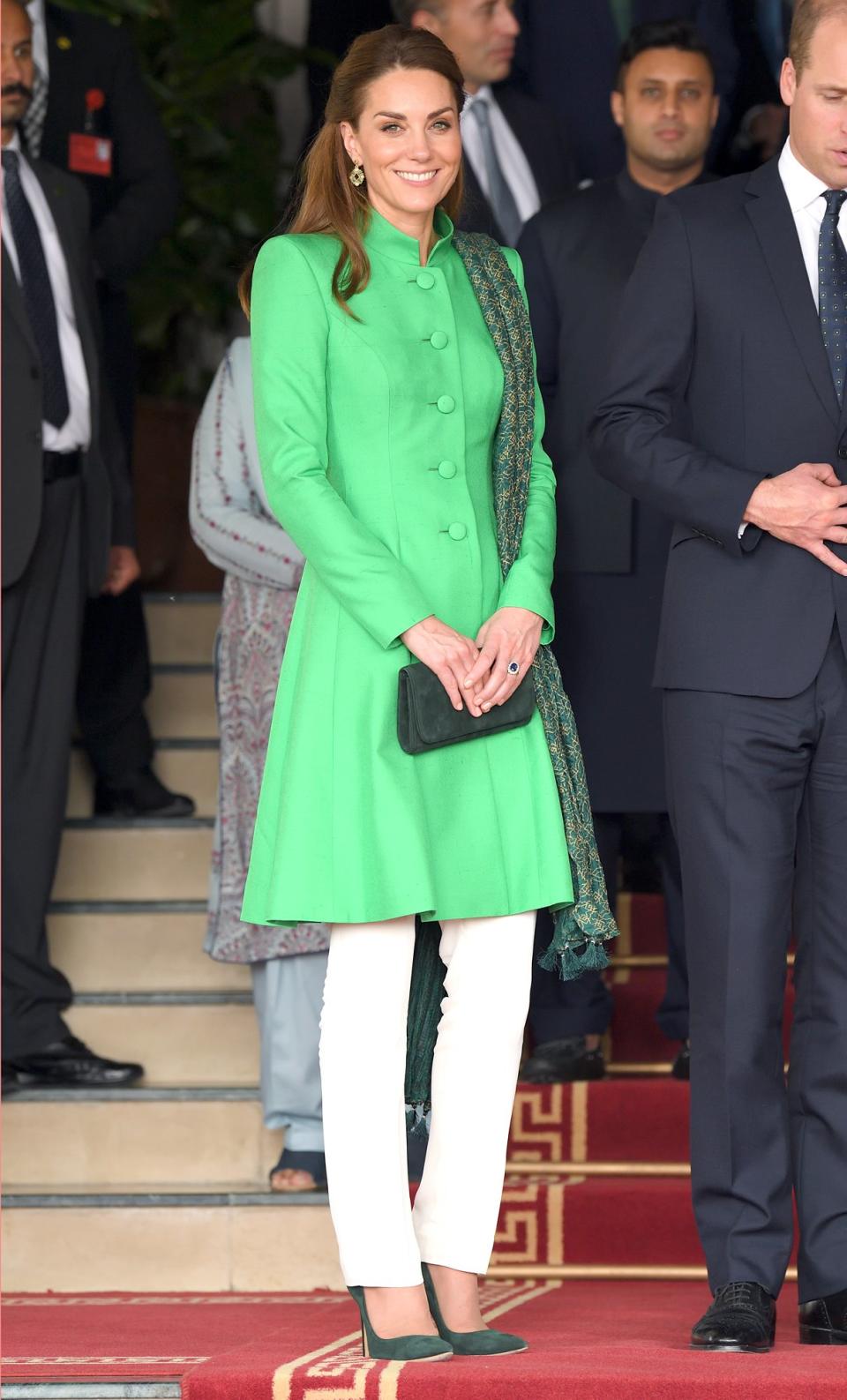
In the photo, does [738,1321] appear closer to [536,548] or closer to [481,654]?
[481,654]

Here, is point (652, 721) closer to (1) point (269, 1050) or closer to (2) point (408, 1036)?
(1) point (269, 1050)

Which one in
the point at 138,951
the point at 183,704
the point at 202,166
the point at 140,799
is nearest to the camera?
the point at 138,951

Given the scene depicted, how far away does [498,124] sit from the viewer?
4477mm

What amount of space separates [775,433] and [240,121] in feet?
14.3

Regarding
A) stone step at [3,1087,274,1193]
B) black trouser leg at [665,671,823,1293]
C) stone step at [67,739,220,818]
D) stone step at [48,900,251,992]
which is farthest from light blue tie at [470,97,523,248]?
black trouser leg at [665,671,823,1293]

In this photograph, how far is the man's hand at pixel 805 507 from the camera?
8.65 feet

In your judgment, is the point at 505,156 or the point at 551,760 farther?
the point at 505,156

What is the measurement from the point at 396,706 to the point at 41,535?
1719 millimetres

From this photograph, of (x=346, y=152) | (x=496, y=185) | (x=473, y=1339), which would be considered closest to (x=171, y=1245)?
(x=473, y=1339)

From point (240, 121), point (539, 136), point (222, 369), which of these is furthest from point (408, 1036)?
point (240, 121)

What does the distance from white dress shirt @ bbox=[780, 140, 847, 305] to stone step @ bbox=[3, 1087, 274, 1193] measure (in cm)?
184

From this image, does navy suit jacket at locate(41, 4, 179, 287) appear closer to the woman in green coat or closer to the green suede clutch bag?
the woman in green coat

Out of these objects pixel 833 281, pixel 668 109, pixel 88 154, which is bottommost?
pixel 833 281

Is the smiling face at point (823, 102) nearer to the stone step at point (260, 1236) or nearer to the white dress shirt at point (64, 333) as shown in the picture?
the stone step at point (260, 1236)
